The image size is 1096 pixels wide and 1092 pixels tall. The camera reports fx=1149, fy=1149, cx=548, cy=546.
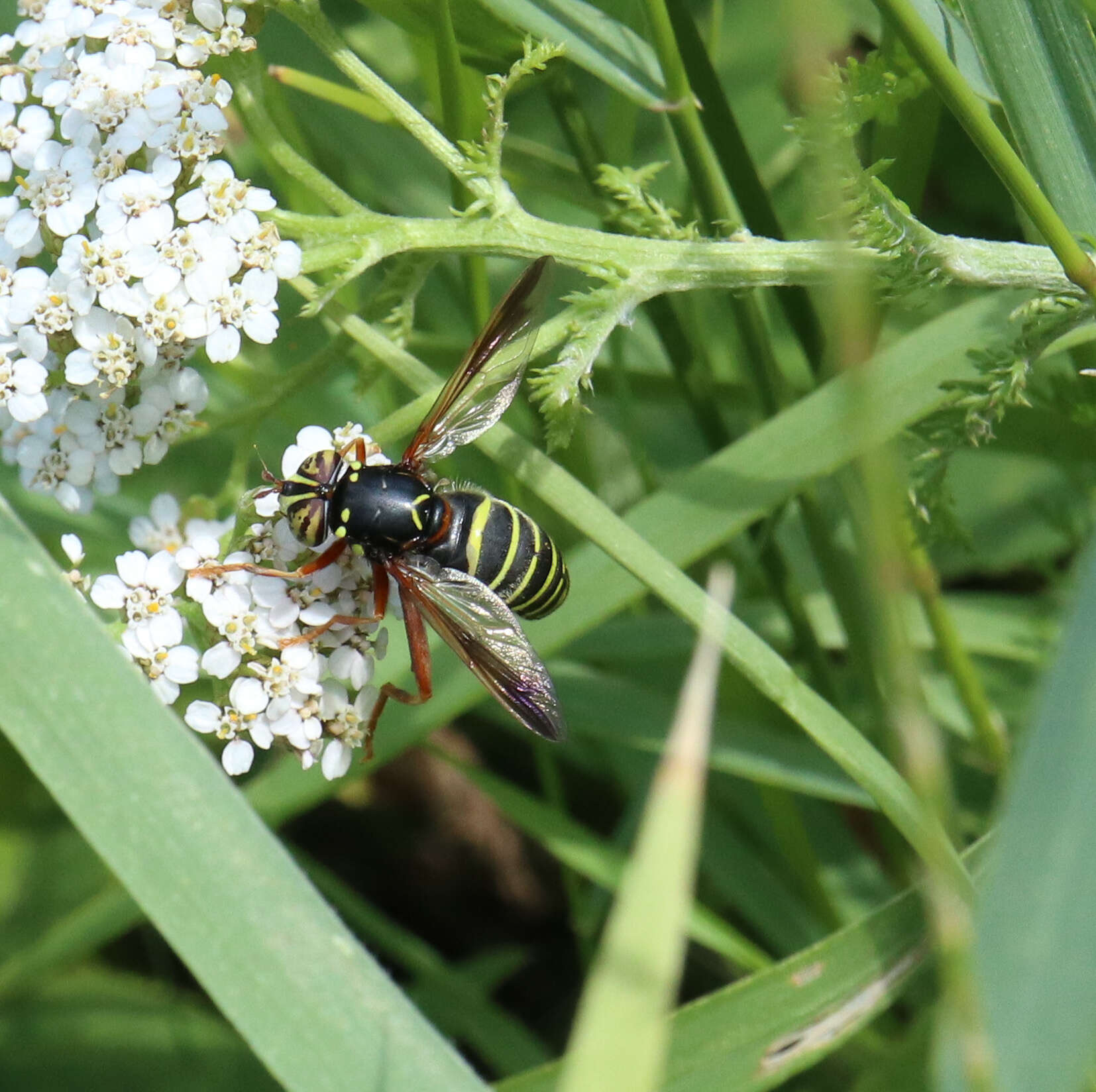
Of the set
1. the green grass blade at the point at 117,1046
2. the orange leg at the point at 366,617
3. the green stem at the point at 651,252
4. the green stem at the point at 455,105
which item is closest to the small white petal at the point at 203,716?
the orange leg at the point at 366,617

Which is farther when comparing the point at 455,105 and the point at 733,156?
the point at 733,156

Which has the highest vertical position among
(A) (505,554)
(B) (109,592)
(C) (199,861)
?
(B) (109,592)

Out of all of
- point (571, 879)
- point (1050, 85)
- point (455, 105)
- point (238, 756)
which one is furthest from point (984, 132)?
point (571, 879)

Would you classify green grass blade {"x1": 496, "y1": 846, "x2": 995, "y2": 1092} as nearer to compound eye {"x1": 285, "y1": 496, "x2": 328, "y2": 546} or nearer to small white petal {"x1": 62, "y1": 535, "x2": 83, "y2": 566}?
compound eye {"x1": 285, "y1": 496, "x2": 328, "y2": 546}

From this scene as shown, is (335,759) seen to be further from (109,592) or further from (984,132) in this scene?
(984,132)

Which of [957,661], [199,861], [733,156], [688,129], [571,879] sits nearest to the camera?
[199,861]

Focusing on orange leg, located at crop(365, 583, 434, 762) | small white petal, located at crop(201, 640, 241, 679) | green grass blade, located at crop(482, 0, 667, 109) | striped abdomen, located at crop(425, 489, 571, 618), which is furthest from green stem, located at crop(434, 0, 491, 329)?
small white petal, located at crop(201, 640, 241, 679)

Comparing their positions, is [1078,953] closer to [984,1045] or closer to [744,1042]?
[984,1045]
